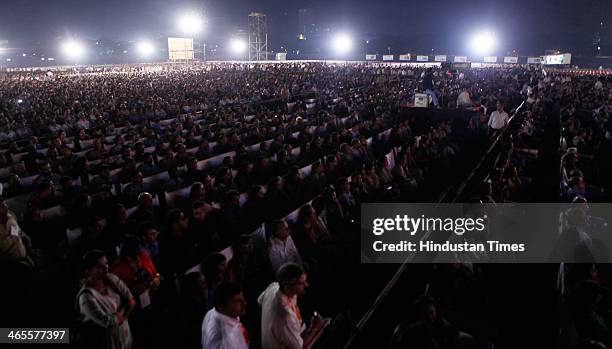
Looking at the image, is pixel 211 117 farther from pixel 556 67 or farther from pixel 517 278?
pixel 556 67

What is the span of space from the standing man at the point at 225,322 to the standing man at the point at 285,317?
29cm

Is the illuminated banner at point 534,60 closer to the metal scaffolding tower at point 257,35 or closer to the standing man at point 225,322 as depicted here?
the metal scaffolding tower at point 257,35

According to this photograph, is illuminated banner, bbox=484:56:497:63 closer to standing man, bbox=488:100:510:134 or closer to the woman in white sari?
standing man, bbox=488:100:510:134

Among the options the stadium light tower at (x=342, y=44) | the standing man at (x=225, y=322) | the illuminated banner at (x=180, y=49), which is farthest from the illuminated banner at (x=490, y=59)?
the standing man at (x=225, y=322)

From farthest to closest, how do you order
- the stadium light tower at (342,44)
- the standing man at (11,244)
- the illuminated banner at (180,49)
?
the stadium light tower at (342,44) → the illuminated banner at (180,49) → the standing man at (11,244)

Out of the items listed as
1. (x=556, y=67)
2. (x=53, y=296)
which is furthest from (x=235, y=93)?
(x=556, y=67)

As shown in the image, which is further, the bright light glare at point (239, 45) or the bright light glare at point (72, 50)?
the bright light glare at point (239, 45)

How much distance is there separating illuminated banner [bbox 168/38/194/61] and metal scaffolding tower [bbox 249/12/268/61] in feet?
41.4

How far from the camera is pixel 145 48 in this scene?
341 feet

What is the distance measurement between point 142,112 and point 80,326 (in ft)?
61.6

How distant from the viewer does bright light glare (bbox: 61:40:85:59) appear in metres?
95.3

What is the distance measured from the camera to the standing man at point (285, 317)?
378 cm

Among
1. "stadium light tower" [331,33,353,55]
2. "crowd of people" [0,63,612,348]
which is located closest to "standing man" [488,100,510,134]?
"crowd of people" [0,63,612,348]

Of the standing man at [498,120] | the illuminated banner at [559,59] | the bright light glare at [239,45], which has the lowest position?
the standing man at [498,120]
